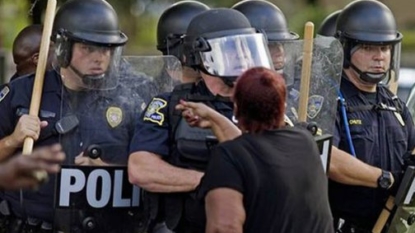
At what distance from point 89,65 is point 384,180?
171cm

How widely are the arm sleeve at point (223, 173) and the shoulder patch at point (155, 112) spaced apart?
1.01 meters

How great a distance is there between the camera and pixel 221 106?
6195 mm

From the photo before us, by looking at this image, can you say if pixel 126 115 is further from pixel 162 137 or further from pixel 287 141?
pixel 287 141

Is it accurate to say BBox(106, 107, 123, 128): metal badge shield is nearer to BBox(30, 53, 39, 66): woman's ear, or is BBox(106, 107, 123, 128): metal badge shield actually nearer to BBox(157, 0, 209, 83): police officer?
BBox(157, 0, 209, 83): police officer

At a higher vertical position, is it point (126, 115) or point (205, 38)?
point (205, 38)

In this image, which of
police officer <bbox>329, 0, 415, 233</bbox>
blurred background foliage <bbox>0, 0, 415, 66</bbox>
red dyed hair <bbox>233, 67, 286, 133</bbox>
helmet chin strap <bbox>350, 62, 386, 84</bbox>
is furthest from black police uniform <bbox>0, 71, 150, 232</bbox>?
blurred background foliage <bbox>0, 0, 415, 66</bbox>

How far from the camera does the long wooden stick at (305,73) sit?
21.7 feet

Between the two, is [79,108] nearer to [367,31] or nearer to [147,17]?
[367,31]

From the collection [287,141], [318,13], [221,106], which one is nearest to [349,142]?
[221,106]

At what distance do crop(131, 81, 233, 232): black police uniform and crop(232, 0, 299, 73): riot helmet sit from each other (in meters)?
0.84

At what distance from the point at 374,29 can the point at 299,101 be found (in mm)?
795

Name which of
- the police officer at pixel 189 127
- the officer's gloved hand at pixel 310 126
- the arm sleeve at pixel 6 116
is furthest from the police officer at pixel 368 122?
the arm sleeve at pixel 6 116

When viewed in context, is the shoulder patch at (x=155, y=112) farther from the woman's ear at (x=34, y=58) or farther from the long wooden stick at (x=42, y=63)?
the woman's ear at (x=34, y=58)

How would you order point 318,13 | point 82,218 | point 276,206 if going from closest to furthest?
point 276,206 → point 82,218 → point 318,13
